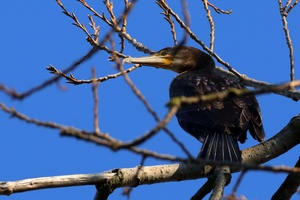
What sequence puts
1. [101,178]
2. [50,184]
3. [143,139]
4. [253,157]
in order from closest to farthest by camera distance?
[143,139] < [50,184] < [101,178] < [253,157]

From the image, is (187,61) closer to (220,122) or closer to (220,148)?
(220,122)

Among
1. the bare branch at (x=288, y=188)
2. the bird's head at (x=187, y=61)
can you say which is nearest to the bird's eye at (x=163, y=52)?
the bird's head at (x=187, y=61)

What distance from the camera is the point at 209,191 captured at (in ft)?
14.3

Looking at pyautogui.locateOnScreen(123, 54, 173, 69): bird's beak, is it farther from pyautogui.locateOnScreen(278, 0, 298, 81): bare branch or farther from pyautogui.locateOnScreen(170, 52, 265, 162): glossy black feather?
pyautogui.locateOnScreen(278, 0, 298, 81): bare branch

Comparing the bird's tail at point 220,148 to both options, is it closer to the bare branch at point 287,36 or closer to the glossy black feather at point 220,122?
the glossy black feather at point 220,122

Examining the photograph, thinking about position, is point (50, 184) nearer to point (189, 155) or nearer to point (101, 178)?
point (101, 178)

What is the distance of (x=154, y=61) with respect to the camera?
6398mm

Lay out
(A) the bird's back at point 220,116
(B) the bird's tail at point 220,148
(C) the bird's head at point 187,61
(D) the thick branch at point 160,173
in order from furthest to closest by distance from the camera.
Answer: (C) the bird's head at point 187,61 < (A) the bird's back at point 220,116 < (B) the bird's tail at point 220,148 < (D) the thick branch at point 160,173

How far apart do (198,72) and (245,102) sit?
1.25 m

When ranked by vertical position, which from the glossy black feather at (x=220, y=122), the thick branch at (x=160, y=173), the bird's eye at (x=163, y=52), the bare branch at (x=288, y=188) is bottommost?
the bare branch at (x=288, y=188)

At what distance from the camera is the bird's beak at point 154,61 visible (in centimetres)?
538

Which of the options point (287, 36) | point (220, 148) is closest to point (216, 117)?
point (220, 148)

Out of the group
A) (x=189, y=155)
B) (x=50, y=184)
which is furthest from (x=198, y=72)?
Result: (x=189, y=155)

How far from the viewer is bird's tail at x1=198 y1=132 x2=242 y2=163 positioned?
4.76 metres
